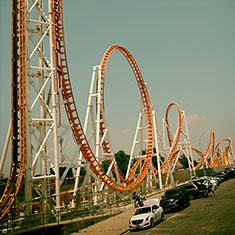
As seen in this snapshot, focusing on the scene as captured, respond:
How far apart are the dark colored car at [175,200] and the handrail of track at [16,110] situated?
9.40 m

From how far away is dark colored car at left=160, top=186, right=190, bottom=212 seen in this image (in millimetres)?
16781

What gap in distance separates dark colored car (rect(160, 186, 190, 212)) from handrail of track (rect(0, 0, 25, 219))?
30.8 ft

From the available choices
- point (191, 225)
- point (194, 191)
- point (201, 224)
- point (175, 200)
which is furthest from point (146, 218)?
point (194, 191)

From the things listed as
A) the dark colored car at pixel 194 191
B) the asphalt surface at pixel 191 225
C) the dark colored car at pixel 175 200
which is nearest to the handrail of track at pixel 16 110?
the asphalt surface at pixel 191 225

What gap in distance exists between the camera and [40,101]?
64.1 feet

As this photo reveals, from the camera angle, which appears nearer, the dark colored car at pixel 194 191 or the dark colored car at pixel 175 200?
the dark colored car at pixel 175 200

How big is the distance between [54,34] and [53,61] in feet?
7.23

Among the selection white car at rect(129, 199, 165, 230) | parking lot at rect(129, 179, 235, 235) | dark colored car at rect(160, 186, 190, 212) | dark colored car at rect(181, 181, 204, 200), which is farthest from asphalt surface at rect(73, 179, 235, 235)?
dark colored car at rect(181, 181, 204, 200)

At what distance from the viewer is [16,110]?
57.1 feet

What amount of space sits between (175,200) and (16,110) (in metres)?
12.2

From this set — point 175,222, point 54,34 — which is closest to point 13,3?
point 54,34

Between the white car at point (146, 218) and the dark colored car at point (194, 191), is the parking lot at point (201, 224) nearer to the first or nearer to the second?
the white car at point (146, 218)

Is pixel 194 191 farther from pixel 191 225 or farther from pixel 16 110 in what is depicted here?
pixel 16 110

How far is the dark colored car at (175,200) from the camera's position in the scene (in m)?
16.8
